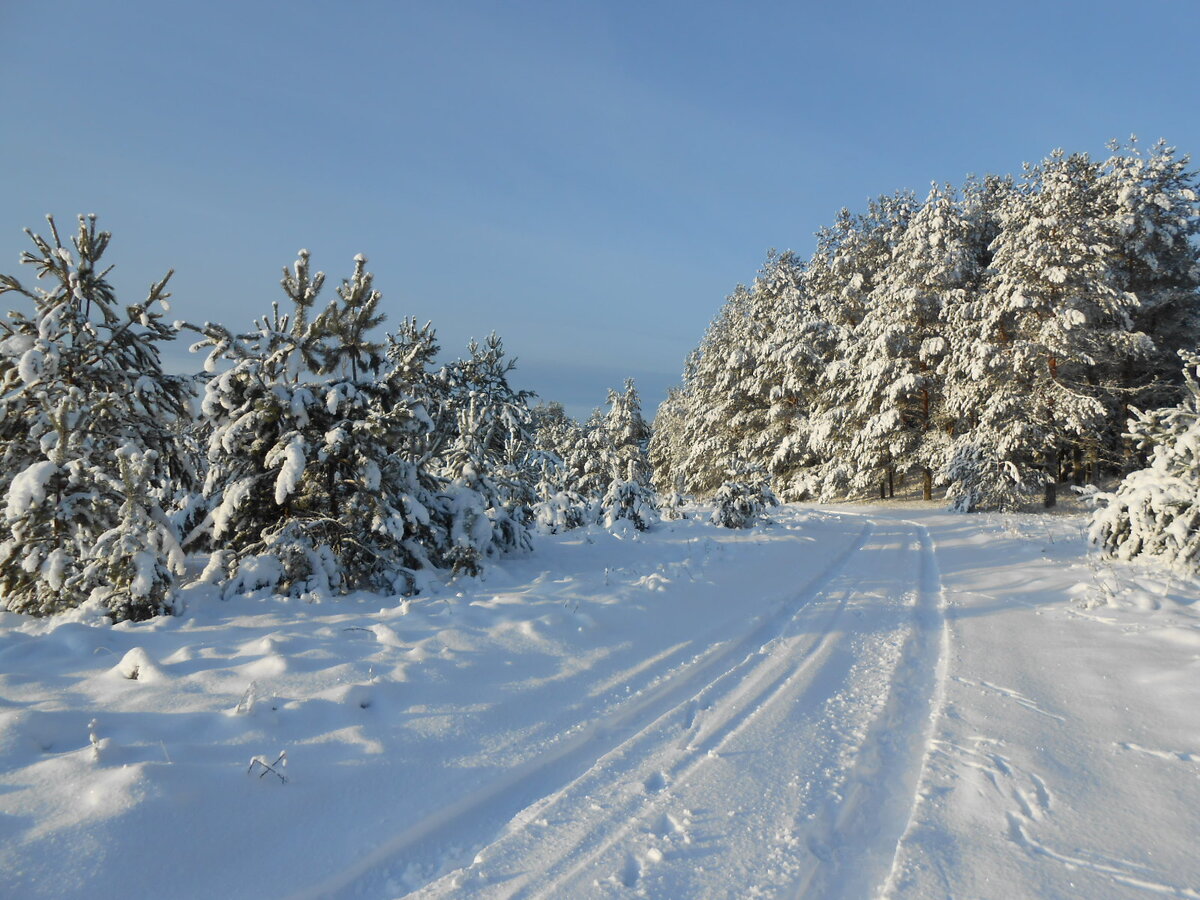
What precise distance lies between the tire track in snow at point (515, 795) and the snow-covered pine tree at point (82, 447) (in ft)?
14.4

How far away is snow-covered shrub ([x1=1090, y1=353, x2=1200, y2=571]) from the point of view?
27.8 feet

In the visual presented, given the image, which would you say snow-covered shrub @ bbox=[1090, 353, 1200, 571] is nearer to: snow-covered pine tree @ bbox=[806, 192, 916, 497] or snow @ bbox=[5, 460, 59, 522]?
snow @ bbox=[5, 460, 59, 522]

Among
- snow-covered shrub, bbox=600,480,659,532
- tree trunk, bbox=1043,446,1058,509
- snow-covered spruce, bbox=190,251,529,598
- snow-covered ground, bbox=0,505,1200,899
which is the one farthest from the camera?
tree trunk, bbox=1043,446,1058,509

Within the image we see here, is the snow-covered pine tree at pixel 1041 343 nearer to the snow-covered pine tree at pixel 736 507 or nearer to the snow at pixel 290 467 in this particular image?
the snow-covered pine tree at pixel 736 507

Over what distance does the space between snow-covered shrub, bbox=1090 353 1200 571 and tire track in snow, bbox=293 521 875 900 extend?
7727 millimetres

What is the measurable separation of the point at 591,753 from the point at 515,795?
2.02ft

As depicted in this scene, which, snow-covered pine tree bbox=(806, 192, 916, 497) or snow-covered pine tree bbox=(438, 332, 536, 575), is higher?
snow-covered pine tree bbox=(806, 192, 916, 497)

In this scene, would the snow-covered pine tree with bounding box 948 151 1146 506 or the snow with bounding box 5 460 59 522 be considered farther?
the snow-covered pine tree with bounding box 948 151 1146 506

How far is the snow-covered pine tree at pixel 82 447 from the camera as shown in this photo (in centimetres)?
585

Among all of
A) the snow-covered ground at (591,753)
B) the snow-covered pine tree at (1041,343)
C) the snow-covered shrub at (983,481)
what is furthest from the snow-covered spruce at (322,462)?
the snow-covered pine tree at (1041,343)

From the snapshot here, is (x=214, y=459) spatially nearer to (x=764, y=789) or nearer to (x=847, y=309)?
(x=764, y=789)

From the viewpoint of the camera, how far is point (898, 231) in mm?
28062

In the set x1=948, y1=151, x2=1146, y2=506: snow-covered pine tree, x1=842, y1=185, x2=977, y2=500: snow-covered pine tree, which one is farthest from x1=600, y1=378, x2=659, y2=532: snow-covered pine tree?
x1=948, y1=151, x2=1146, y2=506: snow-covered pine tree

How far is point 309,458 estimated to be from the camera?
22.9 feet
